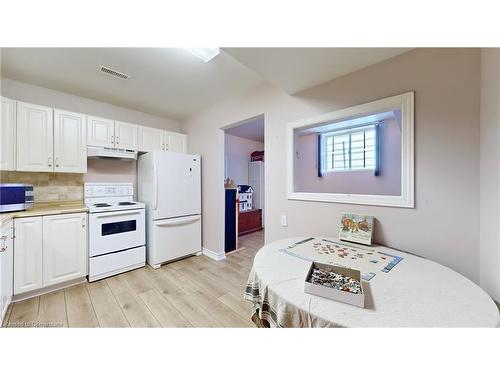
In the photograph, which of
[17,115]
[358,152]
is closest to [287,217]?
[358,152]

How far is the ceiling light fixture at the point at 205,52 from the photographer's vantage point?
161cm

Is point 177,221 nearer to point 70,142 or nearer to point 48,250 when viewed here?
point 48,250

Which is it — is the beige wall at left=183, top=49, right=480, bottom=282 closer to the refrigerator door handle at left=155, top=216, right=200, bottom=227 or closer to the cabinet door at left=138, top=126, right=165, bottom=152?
the refrigerator door handle at left=155, top=216, right=200, bottom=227

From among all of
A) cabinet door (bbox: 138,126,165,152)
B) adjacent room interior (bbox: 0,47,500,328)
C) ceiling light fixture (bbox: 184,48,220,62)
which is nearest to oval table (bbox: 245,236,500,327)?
adjacent room interior (bbox: 0,47,500,328)

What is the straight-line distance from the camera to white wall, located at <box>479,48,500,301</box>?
90cm

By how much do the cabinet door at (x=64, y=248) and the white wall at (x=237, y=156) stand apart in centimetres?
294

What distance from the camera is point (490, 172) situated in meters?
0.95

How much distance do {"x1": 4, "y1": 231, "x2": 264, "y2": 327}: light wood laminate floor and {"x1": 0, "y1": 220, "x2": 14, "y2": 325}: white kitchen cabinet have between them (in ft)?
0.40

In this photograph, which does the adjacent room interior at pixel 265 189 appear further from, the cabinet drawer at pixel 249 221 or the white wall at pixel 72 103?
the cabinet drawer at pixel 249 221

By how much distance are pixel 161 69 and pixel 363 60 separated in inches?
73.1

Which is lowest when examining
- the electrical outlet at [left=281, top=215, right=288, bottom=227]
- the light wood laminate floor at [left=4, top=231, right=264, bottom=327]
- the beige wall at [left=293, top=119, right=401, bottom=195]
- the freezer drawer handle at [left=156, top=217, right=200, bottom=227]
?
the light wood laminate floor at [left=4, top=231, right=264, bottom=327]

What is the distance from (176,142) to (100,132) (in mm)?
1004

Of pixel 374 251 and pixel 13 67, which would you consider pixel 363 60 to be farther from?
pixel 13 67

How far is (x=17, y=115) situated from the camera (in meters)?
1.88
